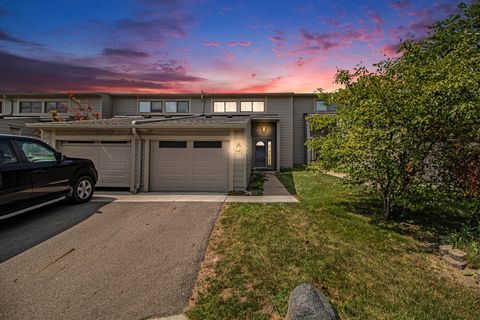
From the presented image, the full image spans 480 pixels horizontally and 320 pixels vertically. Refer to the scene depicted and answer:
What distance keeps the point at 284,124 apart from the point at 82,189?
558 inches

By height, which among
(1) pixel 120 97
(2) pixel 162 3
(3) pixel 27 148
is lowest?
(3) pixel 27 148

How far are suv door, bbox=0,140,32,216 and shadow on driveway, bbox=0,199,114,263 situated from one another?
0.52 metres

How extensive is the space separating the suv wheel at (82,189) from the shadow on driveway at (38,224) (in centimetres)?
21

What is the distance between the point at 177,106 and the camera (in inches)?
709

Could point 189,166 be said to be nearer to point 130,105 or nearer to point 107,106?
point 130,105

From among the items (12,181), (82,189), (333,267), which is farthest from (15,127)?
(333,267)

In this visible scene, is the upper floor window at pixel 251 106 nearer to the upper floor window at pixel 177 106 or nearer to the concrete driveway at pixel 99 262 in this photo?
the upper floor window at pixel 177 106

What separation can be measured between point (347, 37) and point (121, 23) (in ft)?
37.2

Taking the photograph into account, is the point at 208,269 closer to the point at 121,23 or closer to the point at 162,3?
the point at 162,3

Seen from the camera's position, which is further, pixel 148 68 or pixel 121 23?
pixel 148 68

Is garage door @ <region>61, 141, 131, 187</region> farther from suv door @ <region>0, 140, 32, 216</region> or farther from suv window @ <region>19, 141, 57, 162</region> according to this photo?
suv door @ <region>0, 140, 32, 216</region>

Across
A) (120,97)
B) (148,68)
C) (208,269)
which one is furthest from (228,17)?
(120,97)

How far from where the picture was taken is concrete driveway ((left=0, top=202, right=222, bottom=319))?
2.62m

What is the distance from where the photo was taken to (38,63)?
559 inches
